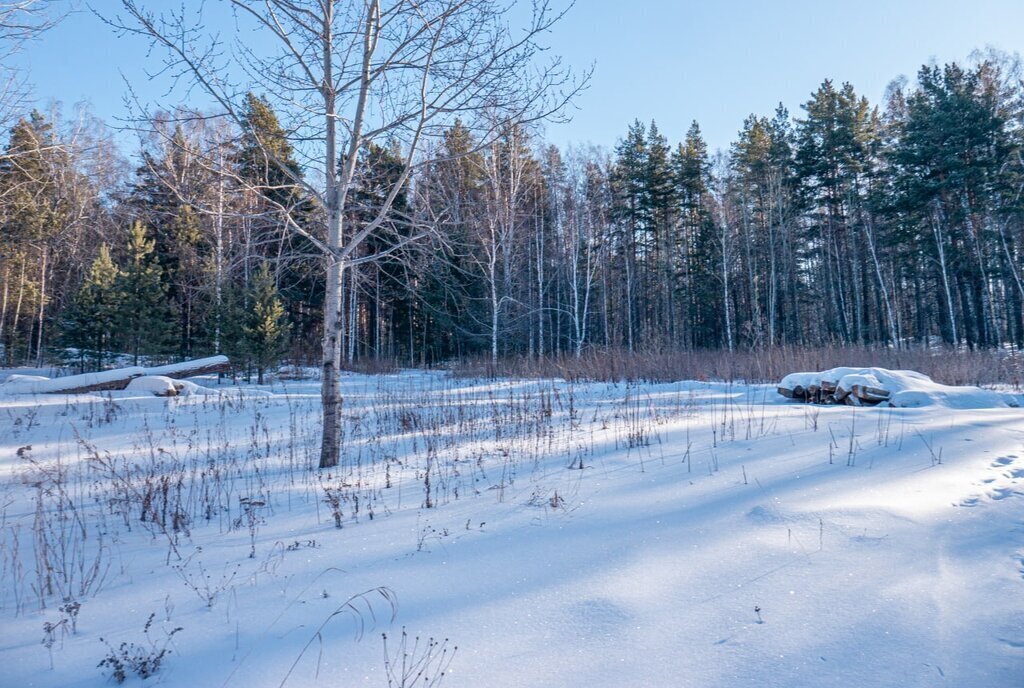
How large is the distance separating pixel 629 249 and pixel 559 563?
33829 mm

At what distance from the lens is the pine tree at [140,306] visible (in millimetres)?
18047

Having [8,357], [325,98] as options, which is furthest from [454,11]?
[8,357]

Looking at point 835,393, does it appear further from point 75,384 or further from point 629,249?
point 629,249

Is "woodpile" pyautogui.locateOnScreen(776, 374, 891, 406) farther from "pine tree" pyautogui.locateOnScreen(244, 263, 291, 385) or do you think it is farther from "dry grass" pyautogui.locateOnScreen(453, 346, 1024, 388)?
"pine tree" pyautogui.locateOnScreen(244, 263, 291, 385)

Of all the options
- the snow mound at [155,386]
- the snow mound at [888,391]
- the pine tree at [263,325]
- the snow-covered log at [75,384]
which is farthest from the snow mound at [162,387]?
the snow mound at [888,391]

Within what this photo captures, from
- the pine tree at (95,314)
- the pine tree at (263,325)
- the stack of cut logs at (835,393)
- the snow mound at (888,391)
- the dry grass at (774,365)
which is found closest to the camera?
the snow mound at (888,391)

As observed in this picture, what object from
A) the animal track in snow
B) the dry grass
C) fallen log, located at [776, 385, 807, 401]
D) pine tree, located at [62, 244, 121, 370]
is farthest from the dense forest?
the animal track in snow

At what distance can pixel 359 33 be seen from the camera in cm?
593

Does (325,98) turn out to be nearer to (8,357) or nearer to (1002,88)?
(8,357)

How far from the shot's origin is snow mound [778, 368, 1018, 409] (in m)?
8.00

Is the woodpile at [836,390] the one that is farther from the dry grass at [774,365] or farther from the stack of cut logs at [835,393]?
the dry grass at [774,365]

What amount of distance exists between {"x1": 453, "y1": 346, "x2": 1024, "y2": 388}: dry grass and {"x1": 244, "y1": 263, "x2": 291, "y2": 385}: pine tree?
22.9 ft

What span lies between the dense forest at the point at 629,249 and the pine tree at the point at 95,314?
0.21 ft

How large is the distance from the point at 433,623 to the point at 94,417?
926cm
